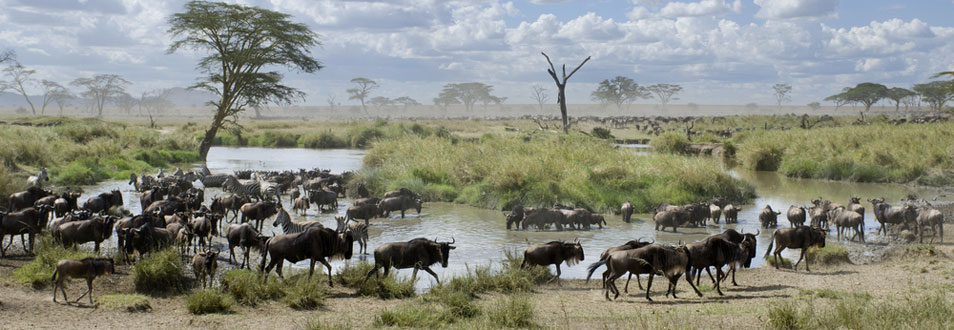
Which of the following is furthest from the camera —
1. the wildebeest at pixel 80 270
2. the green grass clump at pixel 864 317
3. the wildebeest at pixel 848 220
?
the wildebeest at pixel 848 220

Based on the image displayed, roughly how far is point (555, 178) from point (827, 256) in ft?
26.5

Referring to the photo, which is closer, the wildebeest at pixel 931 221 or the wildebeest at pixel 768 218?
the wildebeest at pixel 931 221

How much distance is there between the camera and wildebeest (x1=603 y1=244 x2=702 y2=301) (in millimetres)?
8375

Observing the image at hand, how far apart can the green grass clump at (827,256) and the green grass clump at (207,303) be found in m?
8.17

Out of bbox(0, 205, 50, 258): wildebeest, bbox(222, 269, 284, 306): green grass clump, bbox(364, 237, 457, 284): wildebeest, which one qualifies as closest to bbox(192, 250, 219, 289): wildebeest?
bbox(222, 269, 284, 306): green grass clump

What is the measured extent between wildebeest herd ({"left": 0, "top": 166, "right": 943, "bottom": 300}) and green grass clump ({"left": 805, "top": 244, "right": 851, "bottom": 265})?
0.21 metres

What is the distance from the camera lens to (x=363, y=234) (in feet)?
38.4

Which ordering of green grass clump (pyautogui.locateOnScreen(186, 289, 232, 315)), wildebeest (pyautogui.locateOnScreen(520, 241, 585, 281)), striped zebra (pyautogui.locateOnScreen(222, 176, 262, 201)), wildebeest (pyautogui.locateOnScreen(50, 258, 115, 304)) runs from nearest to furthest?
green grass clump (pyautogui.locateOnScreen(186, 289, 232, 315)) → wildebeest (pyautogui.locateOnScreen(50, 258, 115, 304)) → wildebeest (pyautogui.locateOnScreen(520, 241, 585, 281)) → striped zebra (pyautogui.locateOnScreen(222, 176, 262, 201))

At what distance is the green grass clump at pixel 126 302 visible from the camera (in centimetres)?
768

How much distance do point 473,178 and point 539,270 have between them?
965 centimetres

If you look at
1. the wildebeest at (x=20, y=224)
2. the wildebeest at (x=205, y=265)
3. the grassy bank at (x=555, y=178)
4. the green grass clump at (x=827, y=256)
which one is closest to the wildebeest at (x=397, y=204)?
the grassy bank at (x=555, y=178)

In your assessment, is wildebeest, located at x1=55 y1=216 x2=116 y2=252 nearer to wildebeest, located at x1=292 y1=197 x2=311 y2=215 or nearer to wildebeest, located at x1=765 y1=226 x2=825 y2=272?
wildebeest, located at x1=292 y1=197 x2=311 y2=215

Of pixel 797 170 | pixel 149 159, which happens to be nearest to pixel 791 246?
pixel 797 170

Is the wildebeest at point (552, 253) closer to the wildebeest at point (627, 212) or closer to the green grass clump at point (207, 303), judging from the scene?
the green grass clump at point (207, 303)
